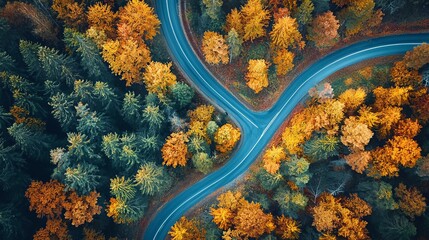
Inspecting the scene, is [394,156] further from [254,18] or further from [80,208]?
[80,208]

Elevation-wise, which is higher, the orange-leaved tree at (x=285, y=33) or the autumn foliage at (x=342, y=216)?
the orange-leaved tree at (x=285, y=33)

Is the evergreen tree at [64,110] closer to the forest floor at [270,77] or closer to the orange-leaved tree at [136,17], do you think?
the orange-leaved tree at [136,17]

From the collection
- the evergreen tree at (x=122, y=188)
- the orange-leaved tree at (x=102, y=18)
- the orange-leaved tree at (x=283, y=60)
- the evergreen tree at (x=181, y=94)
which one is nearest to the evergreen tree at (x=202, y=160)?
the evergreen tree at (x=181, y=94)

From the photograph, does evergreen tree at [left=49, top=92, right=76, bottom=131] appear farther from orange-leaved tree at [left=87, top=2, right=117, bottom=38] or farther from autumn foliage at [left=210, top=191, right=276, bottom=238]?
autumn foliage at [left=210, top=191, right=276, bottom=238]

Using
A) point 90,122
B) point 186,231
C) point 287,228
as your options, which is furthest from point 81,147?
point 287,228

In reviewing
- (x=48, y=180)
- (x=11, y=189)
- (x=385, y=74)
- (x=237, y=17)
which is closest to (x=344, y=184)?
(x=385, y=74)

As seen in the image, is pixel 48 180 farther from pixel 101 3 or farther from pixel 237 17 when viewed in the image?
pixel 237 17
